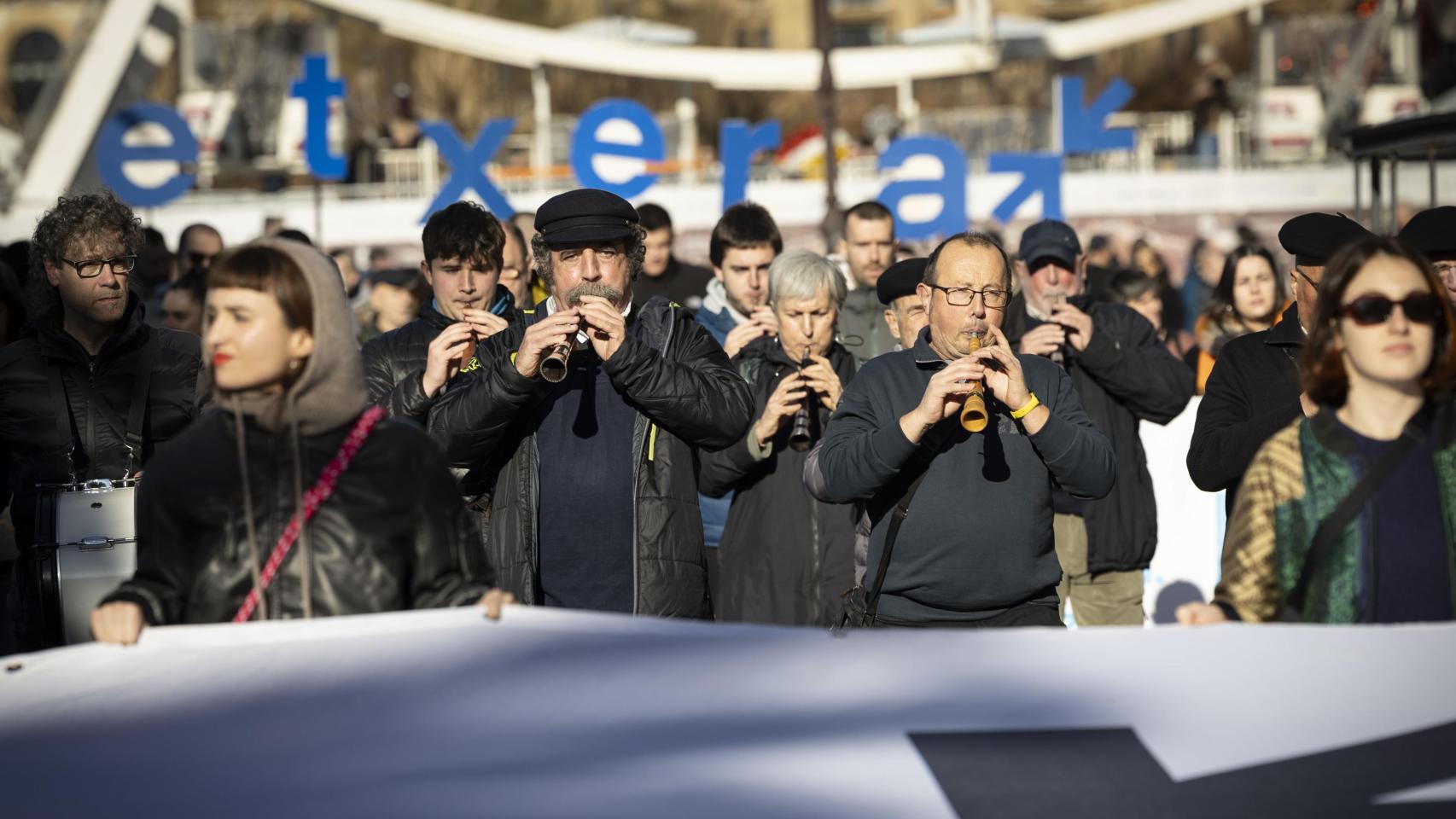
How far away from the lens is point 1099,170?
106 ft

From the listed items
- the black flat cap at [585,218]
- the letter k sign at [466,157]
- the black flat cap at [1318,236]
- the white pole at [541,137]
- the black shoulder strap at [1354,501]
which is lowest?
the black shoulder strap at [1354,501]

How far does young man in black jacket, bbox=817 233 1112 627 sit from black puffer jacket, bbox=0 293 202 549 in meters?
2.13

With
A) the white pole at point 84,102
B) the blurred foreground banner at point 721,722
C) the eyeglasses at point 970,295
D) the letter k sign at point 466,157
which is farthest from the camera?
the white pole at point 84,102

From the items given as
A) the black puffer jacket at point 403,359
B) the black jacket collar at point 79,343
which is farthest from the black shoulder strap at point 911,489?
the black jacket collar at point 79,343

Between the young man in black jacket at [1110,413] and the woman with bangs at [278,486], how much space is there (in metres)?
3.83

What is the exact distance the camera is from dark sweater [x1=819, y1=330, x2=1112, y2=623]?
187 inches

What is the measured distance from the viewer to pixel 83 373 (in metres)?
5.51

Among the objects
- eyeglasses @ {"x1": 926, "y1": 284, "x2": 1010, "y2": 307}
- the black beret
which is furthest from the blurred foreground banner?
the black beret

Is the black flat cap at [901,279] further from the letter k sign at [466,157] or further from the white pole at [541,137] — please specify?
the white pole at [541,137]

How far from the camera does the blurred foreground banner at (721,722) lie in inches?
131

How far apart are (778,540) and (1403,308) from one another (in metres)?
3.00

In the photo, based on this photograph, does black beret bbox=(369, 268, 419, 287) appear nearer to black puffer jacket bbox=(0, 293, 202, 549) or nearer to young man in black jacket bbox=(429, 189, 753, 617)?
black puffer jacket bbox=(0, 293, 202, 549)

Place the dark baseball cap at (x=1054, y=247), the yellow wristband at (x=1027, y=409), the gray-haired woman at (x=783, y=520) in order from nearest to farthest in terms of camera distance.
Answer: the yellow wristband at (x=1027, y=409)
the gray-haired woman at (x=783, y=520)
the dark baseball cap at (x=1054, y=247)

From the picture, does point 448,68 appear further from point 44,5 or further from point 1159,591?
point 1159,591
